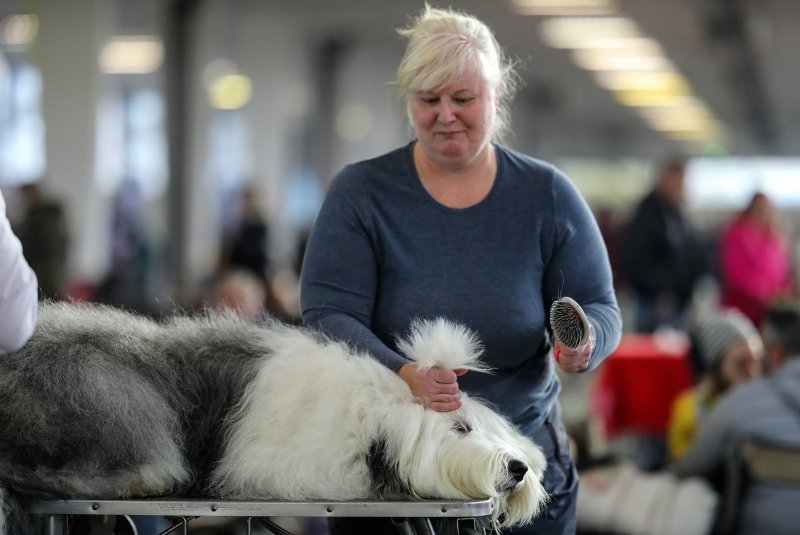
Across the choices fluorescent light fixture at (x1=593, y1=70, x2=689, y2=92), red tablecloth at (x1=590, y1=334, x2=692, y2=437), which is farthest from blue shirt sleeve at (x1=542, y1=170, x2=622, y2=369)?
fluorescent light fixture at (x1=593, y1=70, x2=689, y2=92)

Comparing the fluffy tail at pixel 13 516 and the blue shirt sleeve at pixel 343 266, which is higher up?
the blue shirt sleeve at pixel 343 266

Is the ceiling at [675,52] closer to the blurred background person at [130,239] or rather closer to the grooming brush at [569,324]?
the grooming brush at [569,324]

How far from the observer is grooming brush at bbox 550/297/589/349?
7.38 feet

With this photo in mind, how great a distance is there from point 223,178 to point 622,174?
17.2 meters

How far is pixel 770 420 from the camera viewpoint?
421cm

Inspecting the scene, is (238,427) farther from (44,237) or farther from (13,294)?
(44,237)

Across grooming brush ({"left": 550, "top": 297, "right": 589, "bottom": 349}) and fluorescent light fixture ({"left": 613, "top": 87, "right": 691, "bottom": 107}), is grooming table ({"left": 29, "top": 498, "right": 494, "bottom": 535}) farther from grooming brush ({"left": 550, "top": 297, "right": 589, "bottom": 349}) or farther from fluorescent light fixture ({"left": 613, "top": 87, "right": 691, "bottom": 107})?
fluorescent light fixture ({"left": 613, "top": 87, "right": 691, "bottom": 107})

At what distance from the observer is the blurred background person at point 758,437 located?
4.12 metres

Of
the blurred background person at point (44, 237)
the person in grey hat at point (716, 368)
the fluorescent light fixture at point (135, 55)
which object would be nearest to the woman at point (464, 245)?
the person in grey hat at point (716, 368)

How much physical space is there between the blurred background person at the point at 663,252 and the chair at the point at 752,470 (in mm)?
4881

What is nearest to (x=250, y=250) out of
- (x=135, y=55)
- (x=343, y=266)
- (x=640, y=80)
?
(x=343, y=266)

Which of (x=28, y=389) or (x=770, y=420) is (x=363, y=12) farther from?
(x=28, y=389)

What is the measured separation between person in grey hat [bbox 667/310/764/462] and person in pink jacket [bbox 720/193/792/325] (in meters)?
3.51

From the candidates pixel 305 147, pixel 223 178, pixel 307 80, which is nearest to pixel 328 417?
pixel 307 80
